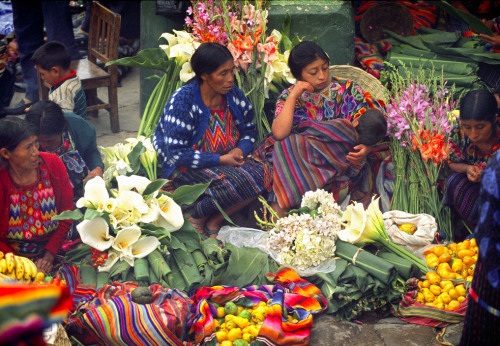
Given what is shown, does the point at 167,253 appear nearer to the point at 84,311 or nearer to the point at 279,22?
the point at 84,311

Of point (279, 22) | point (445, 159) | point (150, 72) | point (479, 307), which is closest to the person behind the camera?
point (479, 307)

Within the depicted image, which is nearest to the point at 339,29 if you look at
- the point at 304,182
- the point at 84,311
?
the point at 304,182

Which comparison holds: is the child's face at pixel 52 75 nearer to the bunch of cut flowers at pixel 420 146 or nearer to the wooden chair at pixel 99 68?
the wooden chair at pixel 99 68

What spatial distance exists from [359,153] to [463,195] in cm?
72

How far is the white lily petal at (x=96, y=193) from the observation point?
332 centimetres

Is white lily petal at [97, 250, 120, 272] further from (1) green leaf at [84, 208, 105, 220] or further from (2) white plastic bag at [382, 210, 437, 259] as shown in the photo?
(2) white plastic bag at [382, 210, 437, 259]

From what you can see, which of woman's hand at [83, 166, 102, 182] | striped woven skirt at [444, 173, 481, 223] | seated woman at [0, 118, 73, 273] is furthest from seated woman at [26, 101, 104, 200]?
striped woven skirt at [444, 173, 481, 223]

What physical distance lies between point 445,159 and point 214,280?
1.72m

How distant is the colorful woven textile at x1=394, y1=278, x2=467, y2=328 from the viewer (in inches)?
121

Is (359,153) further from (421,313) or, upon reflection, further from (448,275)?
(421,313)

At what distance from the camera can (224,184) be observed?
13.2ft

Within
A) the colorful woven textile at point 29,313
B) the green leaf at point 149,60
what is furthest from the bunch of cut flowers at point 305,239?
the colorful woven textile at point 29,313

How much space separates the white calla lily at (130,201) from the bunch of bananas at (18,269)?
22.8 inches

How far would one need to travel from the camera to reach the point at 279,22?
493cm
